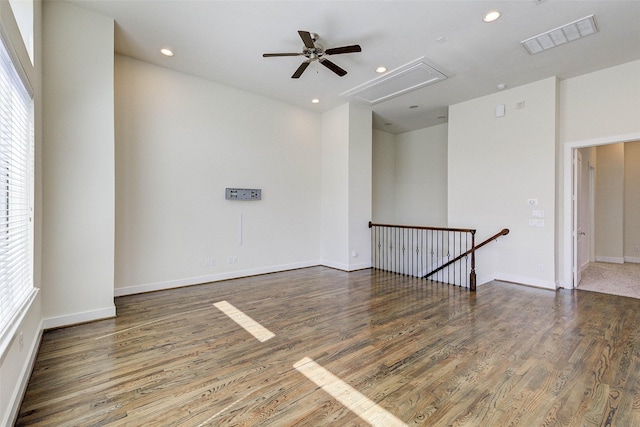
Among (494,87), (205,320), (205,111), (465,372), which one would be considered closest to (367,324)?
(465,372)

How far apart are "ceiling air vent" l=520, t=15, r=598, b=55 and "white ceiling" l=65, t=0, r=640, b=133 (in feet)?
0.28

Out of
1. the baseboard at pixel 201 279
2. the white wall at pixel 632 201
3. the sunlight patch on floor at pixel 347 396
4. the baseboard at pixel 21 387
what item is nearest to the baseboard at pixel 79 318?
the baseboard at pixel 21 387

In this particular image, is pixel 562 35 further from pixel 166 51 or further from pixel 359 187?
pixel 166 51

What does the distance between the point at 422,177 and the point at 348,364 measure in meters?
6.40

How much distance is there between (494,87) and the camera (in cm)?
512

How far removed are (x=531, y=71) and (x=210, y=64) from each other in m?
4.88

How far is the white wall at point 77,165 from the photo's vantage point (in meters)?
3.10

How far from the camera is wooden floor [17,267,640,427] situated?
1.88 meters

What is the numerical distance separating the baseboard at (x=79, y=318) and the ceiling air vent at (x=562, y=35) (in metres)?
5.99

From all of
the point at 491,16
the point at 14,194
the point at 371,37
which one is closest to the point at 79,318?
the point at 14,194

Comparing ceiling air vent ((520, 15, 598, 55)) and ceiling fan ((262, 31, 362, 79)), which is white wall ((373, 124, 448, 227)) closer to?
ceiling air vent ((520, 15, 598, 55))

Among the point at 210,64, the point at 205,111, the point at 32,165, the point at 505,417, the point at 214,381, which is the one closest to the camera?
the point at 505,417

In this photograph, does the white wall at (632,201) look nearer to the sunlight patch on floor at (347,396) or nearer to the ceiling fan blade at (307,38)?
the ceiling fan blade at (307,38)

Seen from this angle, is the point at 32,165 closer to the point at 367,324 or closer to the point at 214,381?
the point at 214,381
